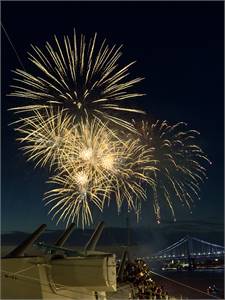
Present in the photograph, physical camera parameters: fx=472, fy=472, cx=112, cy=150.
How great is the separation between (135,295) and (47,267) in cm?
1506

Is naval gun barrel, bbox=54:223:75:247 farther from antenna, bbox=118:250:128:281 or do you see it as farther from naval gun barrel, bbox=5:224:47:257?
antenna, bbox=118:250:128:281

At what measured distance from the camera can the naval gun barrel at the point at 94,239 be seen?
16188mm

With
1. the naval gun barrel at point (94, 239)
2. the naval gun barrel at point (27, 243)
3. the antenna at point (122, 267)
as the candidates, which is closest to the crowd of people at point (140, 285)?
the antenna at point (122, 267)

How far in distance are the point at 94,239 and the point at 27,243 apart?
2.97 meters

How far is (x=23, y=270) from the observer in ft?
42.7

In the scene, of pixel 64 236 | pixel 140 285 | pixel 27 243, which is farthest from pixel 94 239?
pixel 140 285

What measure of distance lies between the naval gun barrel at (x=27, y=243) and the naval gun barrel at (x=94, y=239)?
1.67m

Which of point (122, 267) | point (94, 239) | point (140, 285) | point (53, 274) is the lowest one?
point (140, 285)

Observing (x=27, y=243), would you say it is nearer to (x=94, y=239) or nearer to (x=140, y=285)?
(x=94, y=239)

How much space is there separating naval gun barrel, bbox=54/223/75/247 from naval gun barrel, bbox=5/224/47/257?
1.45 meters

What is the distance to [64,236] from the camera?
1702 cm

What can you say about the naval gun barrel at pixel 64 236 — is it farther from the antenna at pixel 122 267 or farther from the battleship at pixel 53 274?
the antenna at pixel 122 267

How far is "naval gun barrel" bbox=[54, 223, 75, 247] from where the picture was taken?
16453 mm

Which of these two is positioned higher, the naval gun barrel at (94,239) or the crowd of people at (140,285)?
the naval gun barrel at (94,239)
